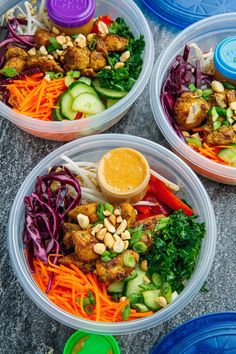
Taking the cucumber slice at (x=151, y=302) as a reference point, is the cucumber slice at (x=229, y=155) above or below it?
above

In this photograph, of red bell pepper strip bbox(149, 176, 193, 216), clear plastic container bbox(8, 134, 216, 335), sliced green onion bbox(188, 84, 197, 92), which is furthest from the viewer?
sliced green onion bbox(188, 84, 197, 92)

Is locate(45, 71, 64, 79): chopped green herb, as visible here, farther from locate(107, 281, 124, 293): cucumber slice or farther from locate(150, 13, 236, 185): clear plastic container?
locate(107, 281, 124, 293): cucumber slice

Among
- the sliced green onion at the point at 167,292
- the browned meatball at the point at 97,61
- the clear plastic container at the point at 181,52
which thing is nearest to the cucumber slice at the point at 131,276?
the sliced green onion at the point at 167,292

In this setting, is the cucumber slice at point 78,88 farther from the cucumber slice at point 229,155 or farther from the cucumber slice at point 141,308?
the cucumber slice at point 141,308

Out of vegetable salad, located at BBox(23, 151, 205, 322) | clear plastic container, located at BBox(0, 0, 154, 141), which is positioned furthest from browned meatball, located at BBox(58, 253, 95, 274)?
clear plastic container, located at BBox(0, 0, 154, 141)

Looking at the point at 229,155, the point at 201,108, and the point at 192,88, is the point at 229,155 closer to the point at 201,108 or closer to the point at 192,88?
the point at 201,108

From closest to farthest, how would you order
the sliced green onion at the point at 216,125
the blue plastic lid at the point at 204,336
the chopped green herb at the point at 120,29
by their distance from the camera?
the blue plastic lid at the point at 204,336, the sliced green onion at the point at 216,125, the chopped green herb at the point at 120,29

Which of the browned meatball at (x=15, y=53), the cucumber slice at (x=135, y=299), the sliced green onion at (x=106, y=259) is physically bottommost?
the cucumber slice at (x=135, y=299)
